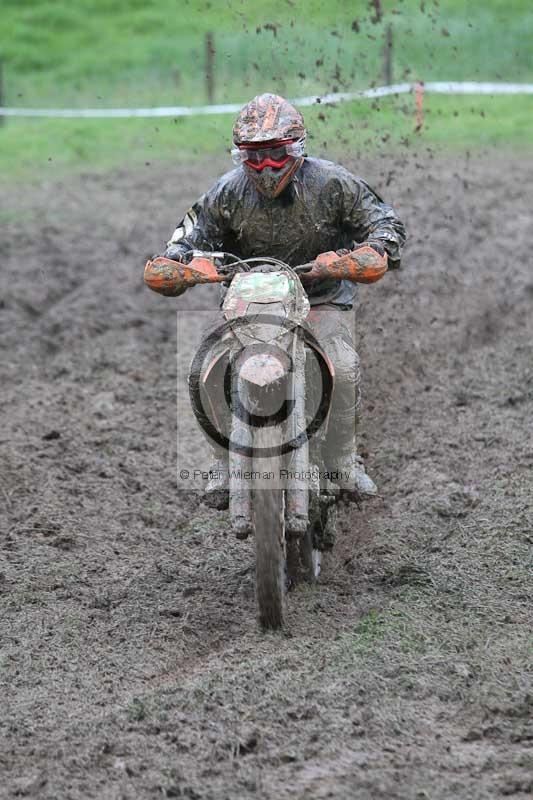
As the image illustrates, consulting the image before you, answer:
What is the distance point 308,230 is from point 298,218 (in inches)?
3.1

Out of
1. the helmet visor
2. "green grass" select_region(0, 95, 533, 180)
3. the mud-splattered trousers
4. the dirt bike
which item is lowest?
the dirt bike

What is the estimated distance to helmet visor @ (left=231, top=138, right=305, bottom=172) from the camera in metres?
5.07

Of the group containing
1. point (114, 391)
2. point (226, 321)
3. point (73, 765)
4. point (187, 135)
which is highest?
point (187, 135)

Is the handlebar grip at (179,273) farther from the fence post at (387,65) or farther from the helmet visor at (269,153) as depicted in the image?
the fence post at (387,65)

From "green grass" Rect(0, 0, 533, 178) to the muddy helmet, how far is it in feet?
11.2

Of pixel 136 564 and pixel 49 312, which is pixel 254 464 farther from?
pixel 49 312

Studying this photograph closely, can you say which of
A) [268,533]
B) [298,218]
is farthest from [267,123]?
[268,533]

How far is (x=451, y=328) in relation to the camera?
956 centimetres

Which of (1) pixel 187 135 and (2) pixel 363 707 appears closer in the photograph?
(2) pixel 363 707

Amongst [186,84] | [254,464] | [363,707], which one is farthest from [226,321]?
[186,84]

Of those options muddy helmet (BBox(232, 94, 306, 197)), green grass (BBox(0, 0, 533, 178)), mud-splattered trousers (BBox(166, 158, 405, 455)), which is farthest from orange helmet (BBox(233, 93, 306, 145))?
green grass (BBox(0, 0, 533, 178))

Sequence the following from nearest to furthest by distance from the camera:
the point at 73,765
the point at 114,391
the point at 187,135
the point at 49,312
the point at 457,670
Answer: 1. the point at 73,765
2. the point at 457,670
3. the point at 114,391
4. the point at 49,312
5. the point at 187,135

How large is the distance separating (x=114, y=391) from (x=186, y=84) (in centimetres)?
1556

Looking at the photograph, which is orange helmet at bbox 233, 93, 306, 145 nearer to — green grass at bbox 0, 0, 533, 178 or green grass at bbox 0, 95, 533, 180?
green grass at bbox 0, 0, 533, 178
